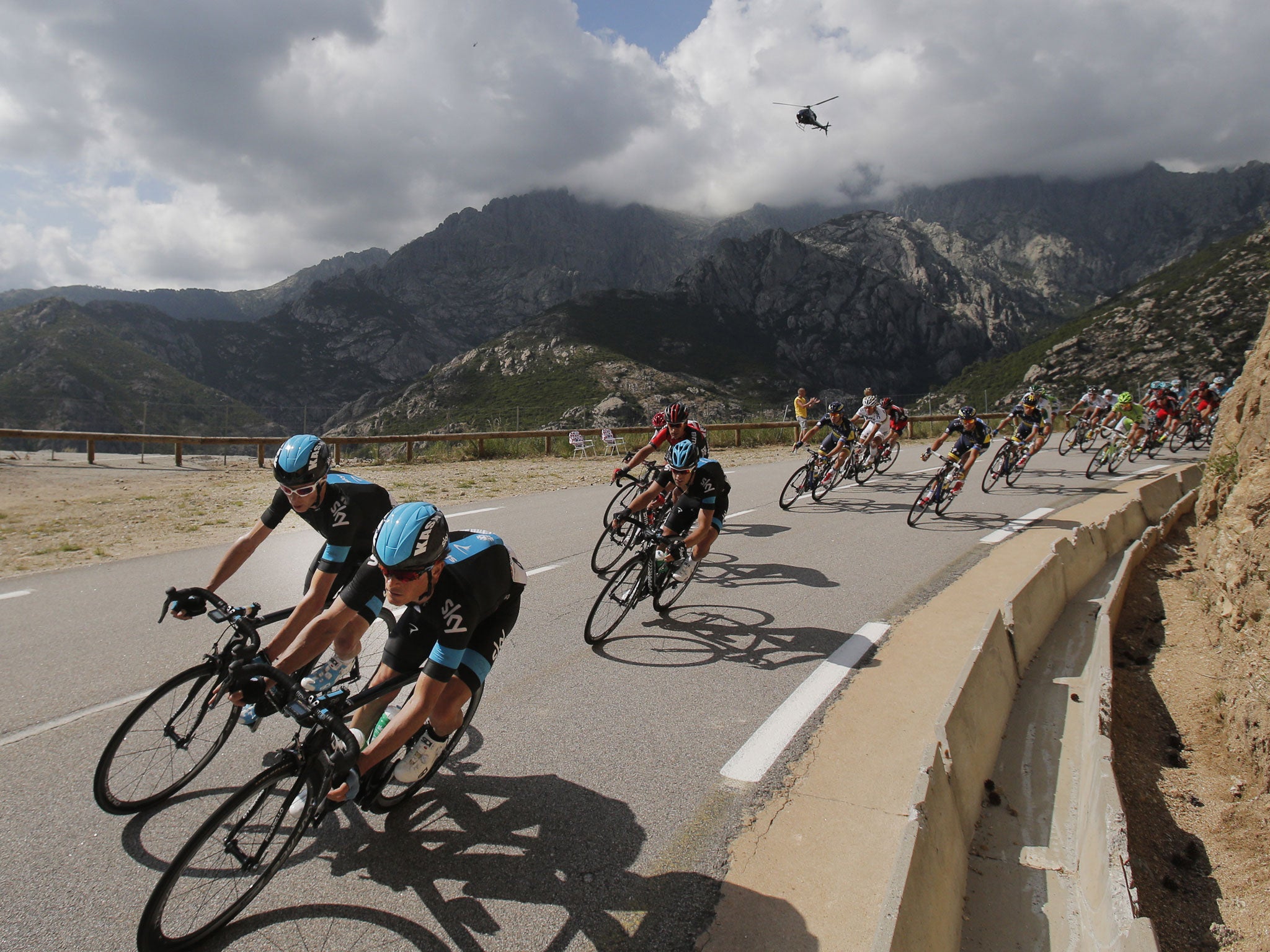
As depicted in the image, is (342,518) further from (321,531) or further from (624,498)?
(624,498)

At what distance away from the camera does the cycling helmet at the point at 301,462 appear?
3.80m

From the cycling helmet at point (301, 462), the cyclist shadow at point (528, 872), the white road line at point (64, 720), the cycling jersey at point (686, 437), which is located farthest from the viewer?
the cycling jersey at point (686, 437)

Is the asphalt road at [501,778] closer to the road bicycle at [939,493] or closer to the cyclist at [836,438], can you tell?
the road bicycle at [939,493]

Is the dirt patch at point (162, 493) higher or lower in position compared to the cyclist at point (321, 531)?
lower

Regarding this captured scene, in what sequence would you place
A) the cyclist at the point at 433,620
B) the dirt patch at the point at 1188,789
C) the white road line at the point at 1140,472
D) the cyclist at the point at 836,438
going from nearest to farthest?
the cyclist at the point at 433,620 → the dirt patch at the point at 1188,789 → the cyclist at the point at 836,438 → the white road line at the point at 1140,472

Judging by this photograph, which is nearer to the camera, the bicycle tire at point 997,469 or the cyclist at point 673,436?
the cyclist at point 673,436

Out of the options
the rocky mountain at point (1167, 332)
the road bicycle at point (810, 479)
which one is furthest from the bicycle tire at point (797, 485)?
the rocky mountain at point (1167, 332)

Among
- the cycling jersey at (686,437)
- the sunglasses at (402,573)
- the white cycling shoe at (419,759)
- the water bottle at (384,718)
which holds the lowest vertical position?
the white cycling shoe at (419,759)

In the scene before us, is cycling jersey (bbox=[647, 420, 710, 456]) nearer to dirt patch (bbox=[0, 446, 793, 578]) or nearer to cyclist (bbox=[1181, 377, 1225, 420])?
dirt patch (bbox=[0, 446, 793, 578])

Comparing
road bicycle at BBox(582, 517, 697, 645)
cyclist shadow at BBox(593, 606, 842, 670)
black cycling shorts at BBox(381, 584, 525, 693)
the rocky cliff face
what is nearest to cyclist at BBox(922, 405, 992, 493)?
the rocky cliff face

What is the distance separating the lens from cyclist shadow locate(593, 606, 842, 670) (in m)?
5.64

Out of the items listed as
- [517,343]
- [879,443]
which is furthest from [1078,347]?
[879,443]

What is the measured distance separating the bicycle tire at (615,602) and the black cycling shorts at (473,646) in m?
Answer: 2.18

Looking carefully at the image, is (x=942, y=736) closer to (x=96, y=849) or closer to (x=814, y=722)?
(x=814, y=722)
